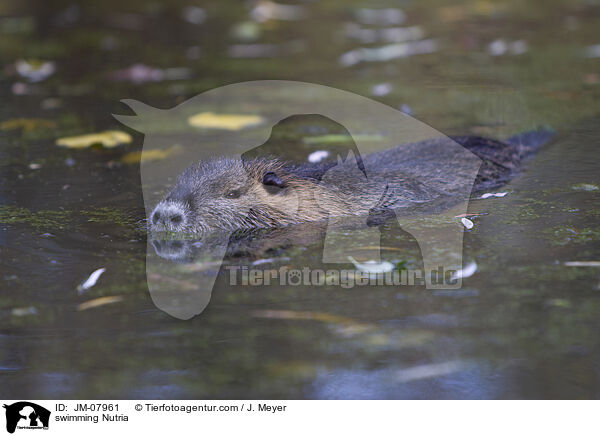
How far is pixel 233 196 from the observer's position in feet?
14.9

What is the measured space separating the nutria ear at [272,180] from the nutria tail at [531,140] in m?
1.79

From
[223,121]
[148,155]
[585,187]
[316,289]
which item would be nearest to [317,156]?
[223,121]

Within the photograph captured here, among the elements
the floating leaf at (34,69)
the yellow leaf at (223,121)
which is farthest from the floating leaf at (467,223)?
the floating leaf at (34,69)

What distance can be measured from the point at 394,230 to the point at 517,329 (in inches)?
47.9

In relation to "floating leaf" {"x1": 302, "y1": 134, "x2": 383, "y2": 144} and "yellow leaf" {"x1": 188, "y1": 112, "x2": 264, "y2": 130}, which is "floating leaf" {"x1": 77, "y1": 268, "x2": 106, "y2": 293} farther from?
"yellow leaf" {"x1": 188, "y1": 112, "x2": 264, "y2": 130}

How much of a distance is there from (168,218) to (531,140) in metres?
2.72

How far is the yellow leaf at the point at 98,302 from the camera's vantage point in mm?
3508

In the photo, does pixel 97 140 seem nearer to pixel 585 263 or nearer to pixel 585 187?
pixel 585 187

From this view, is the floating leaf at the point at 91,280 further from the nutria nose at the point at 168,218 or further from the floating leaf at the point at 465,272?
the floating leaf at the point at 465,272

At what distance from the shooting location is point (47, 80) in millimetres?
8070
